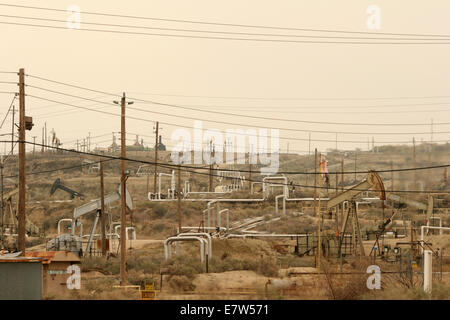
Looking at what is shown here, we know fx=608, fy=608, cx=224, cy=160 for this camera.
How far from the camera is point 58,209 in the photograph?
6009 centimetres

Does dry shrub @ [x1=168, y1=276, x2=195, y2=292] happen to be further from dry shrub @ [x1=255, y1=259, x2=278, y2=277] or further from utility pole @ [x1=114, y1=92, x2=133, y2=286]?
dry shrub @ [x1=255, y1=259, x2=278, y2=277]

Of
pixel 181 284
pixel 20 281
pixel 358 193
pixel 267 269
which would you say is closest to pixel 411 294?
pixel 181 284

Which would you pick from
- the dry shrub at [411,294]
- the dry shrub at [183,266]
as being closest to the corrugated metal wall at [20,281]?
the dry shrub at [183,266]

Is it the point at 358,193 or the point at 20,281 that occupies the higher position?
the point at 358,193

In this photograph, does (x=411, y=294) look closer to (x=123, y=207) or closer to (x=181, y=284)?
(x=181, y=284)

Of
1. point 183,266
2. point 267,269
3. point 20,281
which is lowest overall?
point 267,269

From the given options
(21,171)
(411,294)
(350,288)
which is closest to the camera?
(411,294)

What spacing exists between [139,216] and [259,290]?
1383 inches

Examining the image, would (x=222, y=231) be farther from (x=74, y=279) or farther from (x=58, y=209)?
(x=58, y=209)

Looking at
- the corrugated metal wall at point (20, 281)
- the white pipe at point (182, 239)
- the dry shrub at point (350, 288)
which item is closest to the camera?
the corrugated metal wall at point (20, 281)

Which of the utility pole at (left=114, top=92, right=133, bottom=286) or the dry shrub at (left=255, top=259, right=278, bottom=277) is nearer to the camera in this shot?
the utility pole at (left=114, top=92, right=133, bottom=286)

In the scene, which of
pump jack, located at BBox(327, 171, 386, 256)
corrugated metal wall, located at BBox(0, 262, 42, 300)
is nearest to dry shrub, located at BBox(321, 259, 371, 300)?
pump jack, located at BBox(327, 171, 386, 256)

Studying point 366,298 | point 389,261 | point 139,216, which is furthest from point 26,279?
point 139,216

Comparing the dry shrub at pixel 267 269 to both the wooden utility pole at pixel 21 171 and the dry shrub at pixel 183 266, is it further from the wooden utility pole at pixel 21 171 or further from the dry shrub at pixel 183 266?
the wooden utility pole at pixel 21 171
